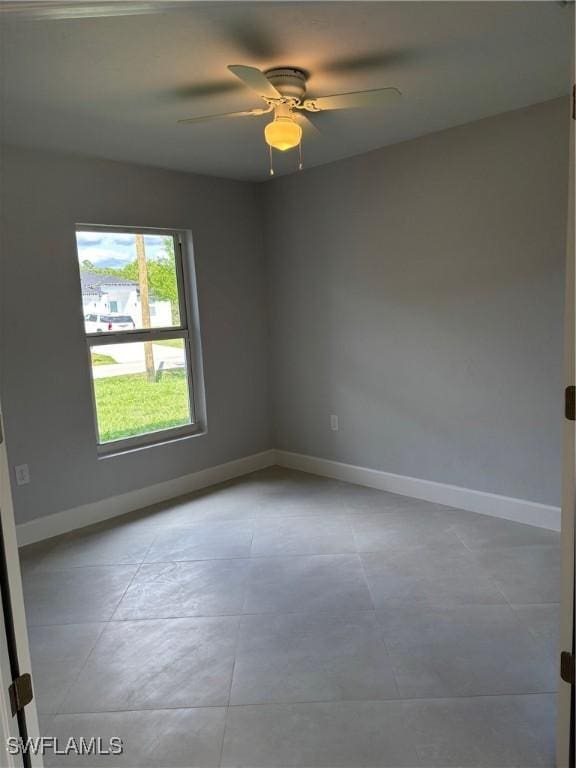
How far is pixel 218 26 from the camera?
6.09 ft

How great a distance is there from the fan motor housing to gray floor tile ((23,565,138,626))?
98.7 inches

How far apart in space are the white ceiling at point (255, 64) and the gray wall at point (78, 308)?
330 millimetres

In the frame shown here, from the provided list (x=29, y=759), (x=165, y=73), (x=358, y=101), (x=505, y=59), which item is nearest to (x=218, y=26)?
(x=165, y=73)

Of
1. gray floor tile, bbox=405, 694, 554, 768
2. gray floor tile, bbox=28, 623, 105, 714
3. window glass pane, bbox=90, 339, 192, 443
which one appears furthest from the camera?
window glass pane, bbox=90, 339, 192, 443

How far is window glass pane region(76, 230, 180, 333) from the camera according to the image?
359 centimetres

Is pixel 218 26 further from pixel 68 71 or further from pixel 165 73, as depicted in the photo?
pixel 68 71

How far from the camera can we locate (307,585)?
267 cm

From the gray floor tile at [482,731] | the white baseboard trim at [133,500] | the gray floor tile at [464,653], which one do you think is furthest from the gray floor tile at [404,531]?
the white baseboard trim at [133,500]

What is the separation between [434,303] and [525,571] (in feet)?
5.59

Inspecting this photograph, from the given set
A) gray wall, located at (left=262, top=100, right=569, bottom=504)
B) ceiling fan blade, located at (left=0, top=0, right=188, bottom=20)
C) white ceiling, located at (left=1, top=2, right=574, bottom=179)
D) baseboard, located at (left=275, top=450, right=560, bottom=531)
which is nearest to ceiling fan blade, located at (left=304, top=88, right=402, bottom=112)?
white ceiling, located at (left=1, top=2, right=574, bottom=179)

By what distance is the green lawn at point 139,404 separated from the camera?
12.3 feet

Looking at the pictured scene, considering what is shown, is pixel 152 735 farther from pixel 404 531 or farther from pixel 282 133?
pixel 282 133

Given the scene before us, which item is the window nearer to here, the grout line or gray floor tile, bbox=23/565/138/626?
gray floor tile, bbox=23/565/138/626

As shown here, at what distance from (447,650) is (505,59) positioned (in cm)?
247
